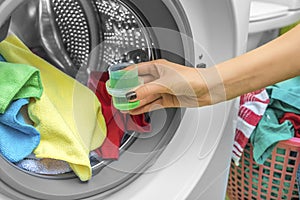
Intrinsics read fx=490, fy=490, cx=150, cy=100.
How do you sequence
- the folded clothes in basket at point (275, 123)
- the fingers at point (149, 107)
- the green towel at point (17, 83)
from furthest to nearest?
the folded clothes in basket at point (275, 123)
the fingers at point (149, 107)
the green towel at point (17, 83)

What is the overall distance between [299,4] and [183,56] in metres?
0.50

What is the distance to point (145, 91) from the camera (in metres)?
0.84

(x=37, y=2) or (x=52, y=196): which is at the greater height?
(x=37, y=2)

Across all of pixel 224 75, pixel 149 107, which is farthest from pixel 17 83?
pixel 224 75

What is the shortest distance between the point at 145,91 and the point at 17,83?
0.21 metres

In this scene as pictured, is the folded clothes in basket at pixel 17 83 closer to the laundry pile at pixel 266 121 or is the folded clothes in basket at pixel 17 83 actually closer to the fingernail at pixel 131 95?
the fingernail at pixel 131 95

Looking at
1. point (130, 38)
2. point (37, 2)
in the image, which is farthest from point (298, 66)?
point (37, 2)

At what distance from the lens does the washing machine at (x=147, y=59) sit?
0.84 metres

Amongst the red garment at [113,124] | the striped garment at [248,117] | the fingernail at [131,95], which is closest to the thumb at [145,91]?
the fingernail at [131,95]

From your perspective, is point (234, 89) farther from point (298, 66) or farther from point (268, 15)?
point (268, 15)

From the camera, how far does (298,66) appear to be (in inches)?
33.1

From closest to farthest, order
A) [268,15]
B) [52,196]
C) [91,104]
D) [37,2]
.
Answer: [52,196], [91,104], [37,2], [268,15]

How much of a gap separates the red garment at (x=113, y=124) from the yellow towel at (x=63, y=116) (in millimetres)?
16

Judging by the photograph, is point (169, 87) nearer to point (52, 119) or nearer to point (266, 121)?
point (52, 119)
